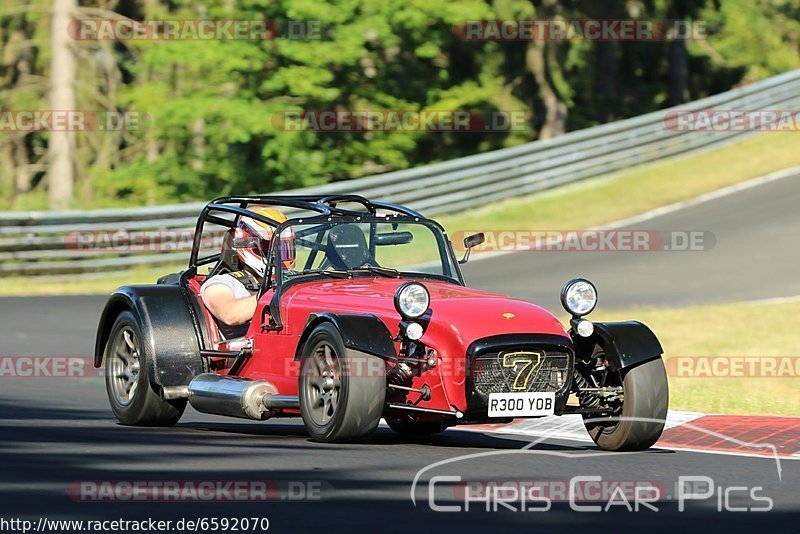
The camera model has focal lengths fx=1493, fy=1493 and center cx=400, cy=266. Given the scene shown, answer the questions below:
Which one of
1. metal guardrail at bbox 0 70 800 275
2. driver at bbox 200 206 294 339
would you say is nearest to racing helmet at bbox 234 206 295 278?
driver at bbox 200 206 294 339

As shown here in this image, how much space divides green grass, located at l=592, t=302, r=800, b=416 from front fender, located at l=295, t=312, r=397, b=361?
4.69m

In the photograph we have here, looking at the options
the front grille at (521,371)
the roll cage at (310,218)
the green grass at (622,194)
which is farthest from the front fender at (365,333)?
the green grass at (622,194)

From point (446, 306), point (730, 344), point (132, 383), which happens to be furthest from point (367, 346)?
point (730, 344)

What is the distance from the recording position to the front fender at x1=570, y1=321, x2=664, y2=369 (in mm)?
10023

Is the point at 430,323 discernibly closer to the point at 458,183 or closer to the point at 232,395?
the point at 232,395

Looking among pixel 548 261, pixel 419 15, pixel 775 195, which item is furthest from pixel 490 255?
pixel 419 15

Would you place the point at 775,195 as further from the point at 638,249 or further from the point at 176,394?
the point at 176,394

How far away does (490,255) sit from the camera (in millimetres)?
25578

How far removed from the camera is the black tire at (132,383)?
11219 mm

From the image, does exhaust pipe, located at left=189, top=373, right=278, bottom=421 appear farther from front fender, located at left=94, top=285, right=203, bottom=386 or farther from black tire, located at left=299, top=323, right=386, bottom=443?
black tire, located at left=299, top=323, right=386, bottom=443

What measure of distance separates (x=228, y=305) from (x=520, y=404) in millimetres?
2682

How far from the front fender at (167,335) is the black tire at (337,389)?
1369 mm

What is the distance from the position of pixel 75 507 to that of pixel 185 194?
28474 millimetres

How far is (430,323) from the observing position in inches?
385
